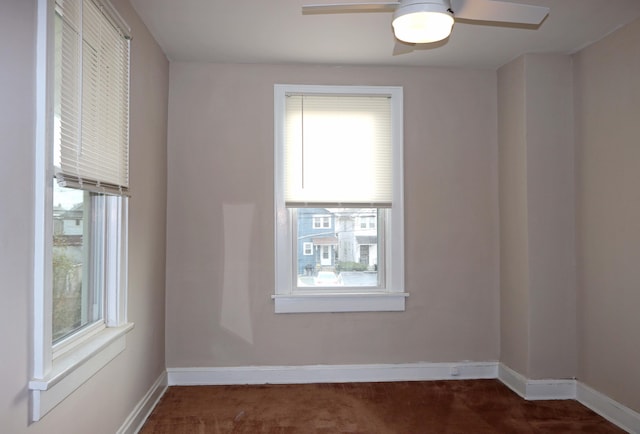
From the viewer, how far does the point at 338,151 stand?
402 centimetres

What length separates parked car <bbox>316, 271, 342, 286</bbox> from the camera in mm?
4125

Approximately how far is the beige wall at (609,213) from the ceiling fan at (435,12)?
4.23 ft

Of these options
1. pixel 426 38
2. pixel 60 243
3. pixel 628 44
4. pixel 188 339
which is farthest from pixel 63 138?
pixel 628 44

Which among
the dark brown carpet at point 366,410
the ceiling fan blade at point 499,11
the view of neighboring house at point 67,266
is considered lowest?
the dark brown carpet at point 366,410

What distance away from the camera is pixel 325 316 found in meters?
4.04

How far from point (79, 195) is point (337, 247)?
7.18 ft

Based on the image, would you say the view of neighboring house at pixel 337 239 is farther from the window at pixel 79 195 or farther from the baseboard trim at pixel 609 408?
the baseboard trim at pixel 609 408

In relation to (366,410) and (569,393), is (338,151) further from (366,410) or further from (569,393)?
(569,393)

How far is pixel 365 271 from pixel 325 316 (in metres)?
0.51

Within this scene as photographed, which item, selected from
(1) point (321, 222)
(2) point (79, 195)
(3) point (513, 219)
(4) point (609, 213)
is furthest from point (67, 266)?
(4) point (609, 213)

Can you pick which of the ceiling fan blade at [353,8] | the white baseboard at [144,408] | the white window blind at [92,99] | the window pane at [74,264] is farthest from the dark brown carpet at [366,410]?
the ceiling fan blade at [353,8]

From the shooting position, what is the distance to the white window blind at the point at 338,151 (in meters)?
4.01

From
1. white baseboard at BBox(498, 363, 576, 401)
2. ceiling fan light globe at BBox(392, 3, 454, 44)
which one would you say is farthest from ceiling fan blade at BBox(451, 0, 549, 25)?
white baseboard at BBox(498, 363, 576, 401)

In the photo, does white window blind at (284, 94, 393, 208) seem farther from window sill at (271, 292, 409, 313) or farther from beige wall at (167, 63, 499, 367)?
window sill at (271, 292, 409, 313)
